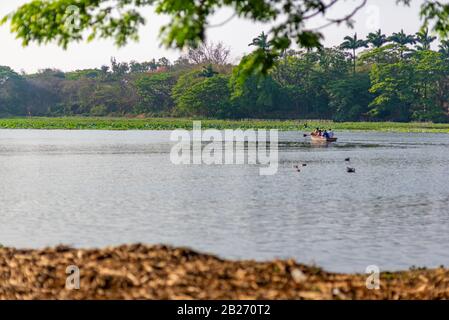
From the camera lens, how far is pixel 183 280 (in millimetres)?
9469

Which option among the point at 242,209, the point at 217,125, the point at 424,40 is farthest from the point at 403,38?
the point at 242,209

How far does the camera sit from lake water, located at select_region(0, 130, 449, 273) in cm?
1759

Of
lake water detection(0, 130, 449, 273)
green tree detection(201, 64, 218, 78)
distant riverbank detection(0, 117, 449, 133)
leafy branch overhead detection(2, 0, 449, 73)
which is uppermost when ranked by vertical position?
green tree detection(201, 64, 218, 78)

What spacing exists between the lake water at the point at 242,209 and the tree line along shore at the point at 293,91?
6602 cm

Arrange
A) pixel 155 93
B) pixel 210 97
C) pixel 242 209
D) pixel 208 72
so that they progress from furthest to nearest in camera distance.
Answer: pixel 155 93 → pixel 208 72 → pixel 210 97 → pixel 242 209

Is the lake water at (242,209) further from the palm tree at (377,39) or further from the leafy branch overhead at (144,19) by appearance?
the palm tree at (377,39)

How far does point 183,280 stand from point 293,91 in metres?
119

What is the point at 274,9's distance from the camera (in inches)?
418

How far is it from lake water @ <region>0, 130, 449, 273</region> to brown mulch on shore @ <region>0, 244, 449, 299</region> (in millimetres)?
4849

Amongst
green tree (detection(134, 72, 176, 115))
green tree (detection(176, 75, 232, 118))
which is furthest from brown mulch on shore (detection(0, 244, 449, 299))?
green tree (detection(134, 72, 176, 115))

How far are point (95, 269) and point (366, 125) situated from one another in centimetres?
11138

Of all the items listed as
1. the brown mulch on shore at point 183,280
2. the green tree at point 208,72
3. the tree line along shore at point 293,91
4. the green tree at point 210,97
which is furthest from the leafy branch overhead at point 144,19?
the green tree at point 208,72

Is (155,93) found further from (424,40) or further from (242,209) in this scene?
(242,209)

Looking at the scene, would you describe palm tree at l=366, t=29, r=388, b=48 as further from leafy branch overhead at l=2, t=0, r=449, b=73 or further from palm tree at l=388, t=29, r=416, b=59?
leafy branch overhead at l=2, t=0, r=449, b=73
